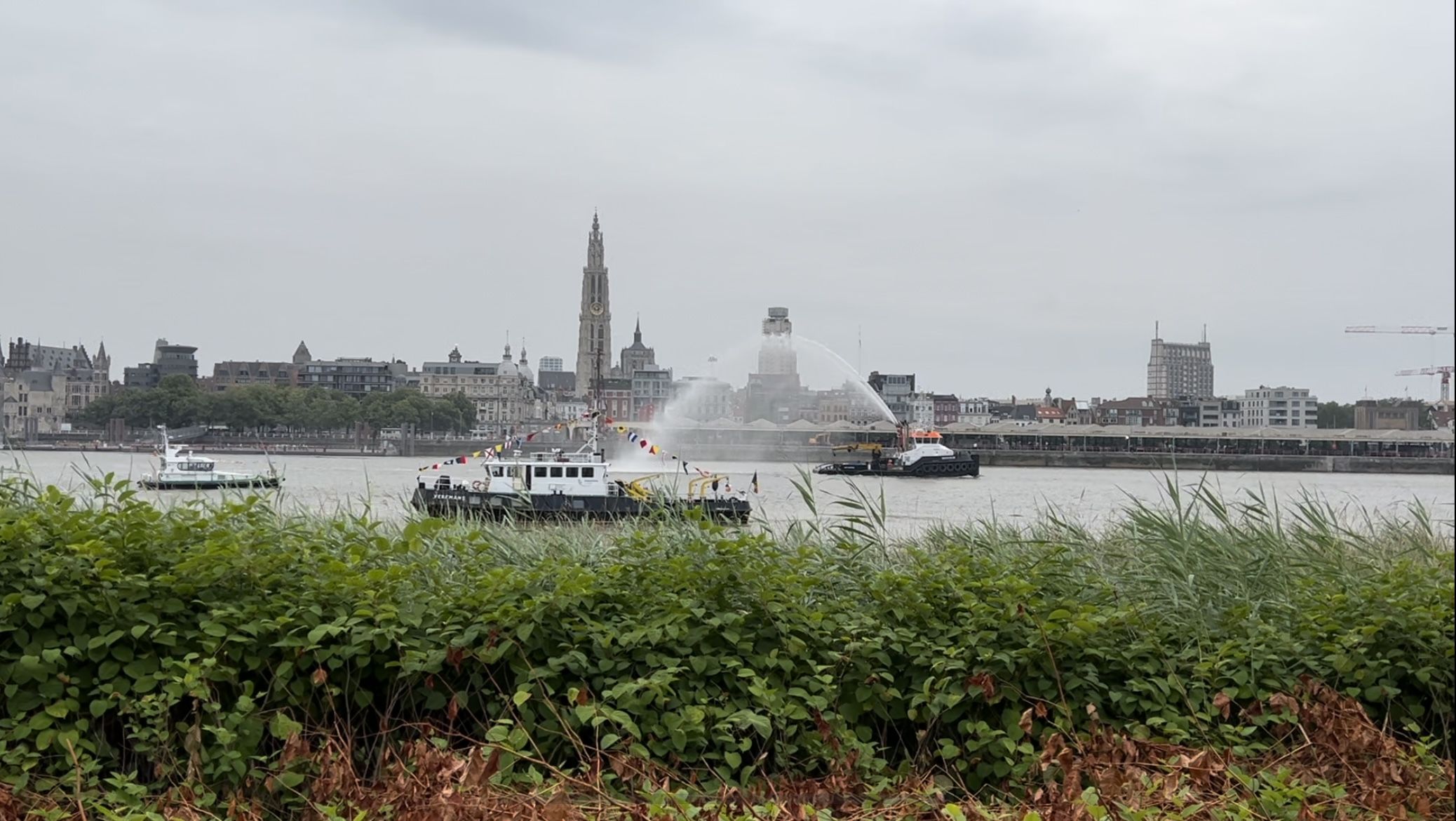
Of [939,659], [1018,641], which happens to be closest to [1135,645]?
[1018,641]

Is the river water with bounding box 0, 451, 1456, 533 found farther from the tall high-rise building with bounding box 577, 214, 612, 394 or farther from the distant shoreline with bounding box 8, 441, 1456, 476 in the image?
the tall high-rise building with bounding box 577, 214, 612, 394

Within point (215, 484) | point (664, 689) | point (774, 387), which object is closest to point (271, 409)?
point (774, 387)

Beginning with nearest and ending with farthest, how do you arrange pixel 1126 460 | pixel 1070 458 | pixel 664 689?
pixel 664 689 → pixel 1070 458 → pixel 1126 460

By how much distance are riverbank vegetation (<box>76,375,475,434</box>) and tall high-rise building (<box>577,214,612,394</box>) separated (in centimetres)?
5194

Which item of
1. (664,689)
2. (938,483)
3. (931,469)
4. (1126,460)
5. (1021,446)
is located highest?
(1021,446)

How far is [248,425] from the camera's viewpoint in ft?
386

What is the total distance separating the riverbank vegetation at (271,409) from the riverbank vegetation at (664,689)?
358 feet

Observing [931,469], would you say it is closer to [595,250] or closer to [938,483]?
[938,483]

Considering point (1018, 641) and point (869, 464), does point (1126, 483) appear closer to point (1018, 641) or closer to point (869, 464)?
point (869, 464)

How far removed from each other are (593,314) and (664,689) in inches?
7268

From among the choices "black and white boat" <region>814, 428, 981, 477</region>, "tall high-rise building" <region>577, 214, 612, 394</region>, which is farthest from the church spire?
"black and white boat" <region>814, 428, 981, 477</region>

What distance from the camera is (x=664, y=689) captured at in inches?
195

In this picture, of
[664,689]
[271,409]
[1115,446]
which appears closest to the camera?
[664,689]

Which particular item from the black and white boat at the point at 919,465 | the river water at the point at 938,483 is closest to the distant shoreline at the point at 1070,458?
the river water at the point at 938,483
